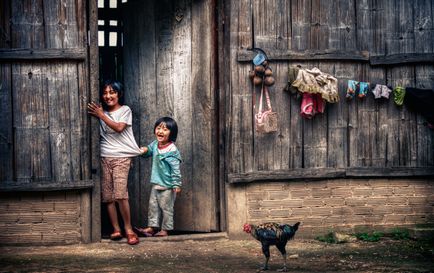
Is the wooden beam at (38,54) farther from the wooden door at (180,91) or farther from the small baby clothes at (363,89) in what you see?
the small baby clothes at (363,89)

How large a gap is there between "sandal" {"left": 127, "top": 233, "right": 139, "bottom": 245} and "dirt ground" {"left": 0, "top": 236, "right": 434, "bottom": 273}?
75mm

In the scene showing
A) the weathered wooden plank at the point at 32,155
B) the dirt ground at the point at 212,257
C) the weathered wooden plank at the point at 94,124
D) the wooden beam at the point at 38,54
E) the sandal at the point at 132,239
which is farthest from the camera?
the sandal at the point at 132,239

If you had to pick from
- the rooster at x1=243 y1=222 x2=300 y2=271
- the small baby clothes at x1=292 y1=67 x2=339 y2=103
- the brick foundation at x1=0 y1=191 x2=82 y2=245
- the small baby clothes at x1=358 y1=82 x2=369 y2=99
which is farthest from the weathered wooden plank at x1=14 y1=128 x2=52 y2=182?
the small baby clothes at x1=358 y1=82 x2=369 y2=99

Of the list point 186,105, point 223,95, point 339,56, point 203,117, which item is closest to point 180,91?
point 186,105

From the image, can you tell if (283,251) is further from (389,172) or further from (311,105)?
(389,172)

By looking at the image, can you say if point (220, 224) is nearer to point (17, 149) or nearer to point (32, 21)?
point (17, 149)

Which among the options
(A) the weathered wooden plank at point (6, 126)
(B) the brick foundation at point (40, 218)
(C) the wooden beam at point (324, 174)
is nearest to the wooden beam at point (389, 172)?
(C) the wooden beam at point (324, 174)

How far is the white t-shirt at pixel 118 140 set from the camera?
7.62 m

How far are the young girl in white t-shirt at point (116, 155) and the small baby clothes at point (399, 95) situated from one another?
2905 mm

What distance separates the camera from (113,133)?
301 inches

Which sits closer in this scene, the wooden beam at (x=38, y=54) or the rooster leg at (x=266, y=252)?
the rooster leg at (x=266, y=252)

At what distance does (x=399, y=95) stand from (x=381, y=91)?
0.73 feet

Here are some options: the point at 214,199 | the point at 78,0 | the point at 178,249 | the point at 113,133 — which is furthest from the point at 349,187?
the point at 78,0

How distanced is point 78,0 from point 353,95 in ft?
10.3
